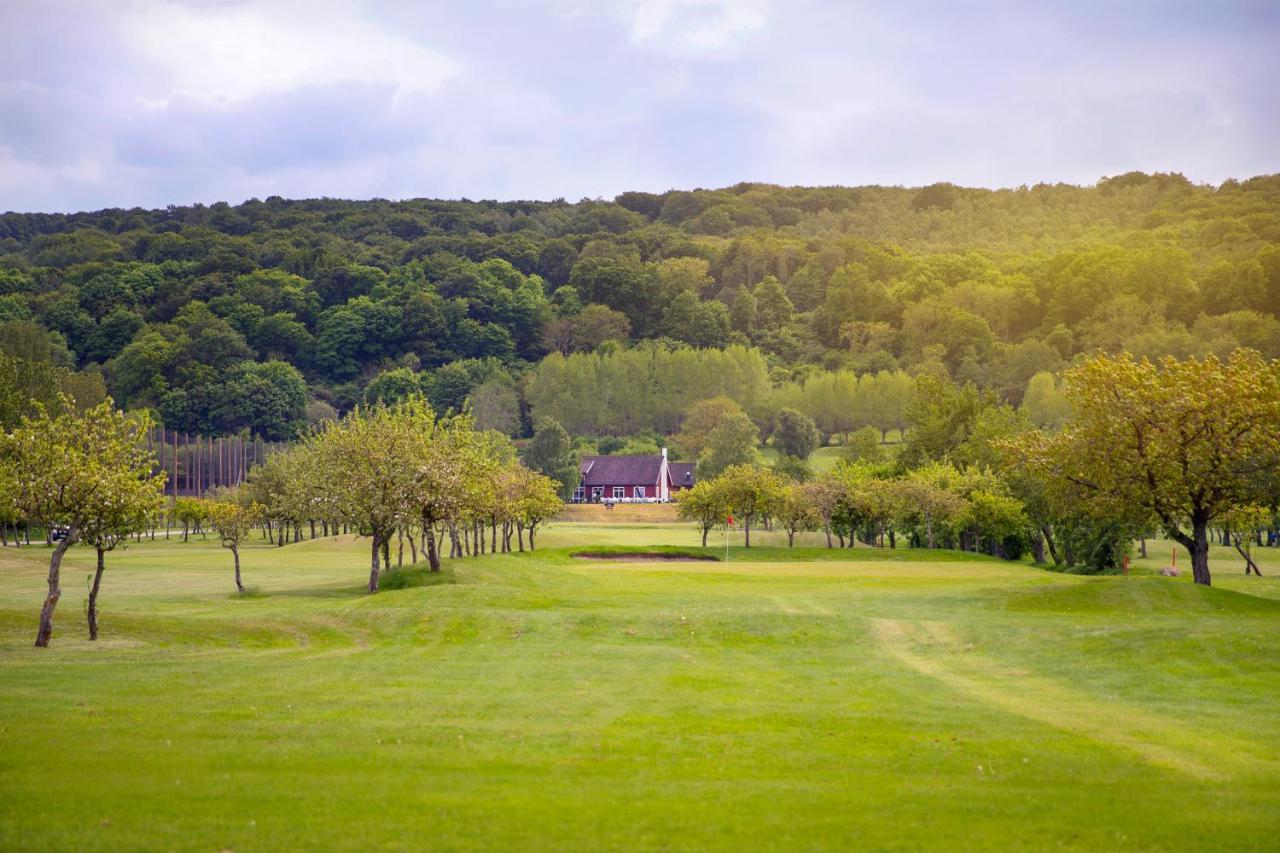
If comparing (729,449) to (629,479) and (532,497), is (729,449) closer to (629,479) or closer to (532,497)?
(629,479)

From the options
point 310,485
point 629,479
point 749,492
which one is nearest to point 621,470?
point 629,479

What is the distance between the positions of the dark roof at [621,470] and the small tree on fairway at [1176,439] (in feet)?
338

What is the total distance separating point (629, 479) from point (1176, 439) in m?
109

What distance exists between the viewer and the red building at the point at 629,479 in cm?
15188

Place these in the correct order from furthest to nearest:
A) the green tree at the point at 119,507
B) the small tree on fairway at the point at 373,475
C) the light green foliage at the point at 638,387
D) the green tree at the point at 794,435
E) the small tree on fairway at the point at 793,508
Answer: the light green foliage at the point at 638,387
the green tree at the point at 794,435
the small tree on fairway at the point at 793,508
the small tree on fairway at the point at 373,475
the green tree at the point at 119,507

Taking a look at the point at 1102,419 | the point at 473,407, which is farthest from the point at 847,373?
the point at 1102,419

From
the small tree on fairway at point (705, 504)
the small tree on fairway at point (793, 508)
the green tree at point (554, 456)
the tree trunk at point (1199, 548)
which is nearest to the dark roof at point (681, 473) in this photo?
the green tree at point (554, 456)

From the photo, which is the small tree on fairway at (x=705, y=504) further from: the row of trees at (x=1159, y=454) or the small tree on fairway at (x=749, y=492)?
the row of trees at (x=1159, y=454)

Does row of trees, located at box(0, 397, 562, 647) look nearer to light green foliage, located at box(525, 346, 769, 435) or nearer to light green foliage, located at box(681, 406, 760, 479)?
light green foliage, located at box(681, 406, 760, 479)

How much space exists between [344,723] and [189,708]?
11.5 feet

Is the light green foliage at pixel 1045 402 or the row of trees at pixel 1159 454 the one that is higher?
the light green foliage at pixel 1045 402

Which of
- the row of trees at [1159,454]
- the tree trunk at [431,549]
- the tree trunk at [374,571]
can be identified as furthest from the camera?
the tree trunk at [431,549]

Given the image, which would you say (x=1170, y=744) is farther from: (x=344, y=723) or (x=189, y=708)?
(x=189, y=708)

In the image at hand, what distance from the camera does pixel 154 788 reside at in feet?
53.7
